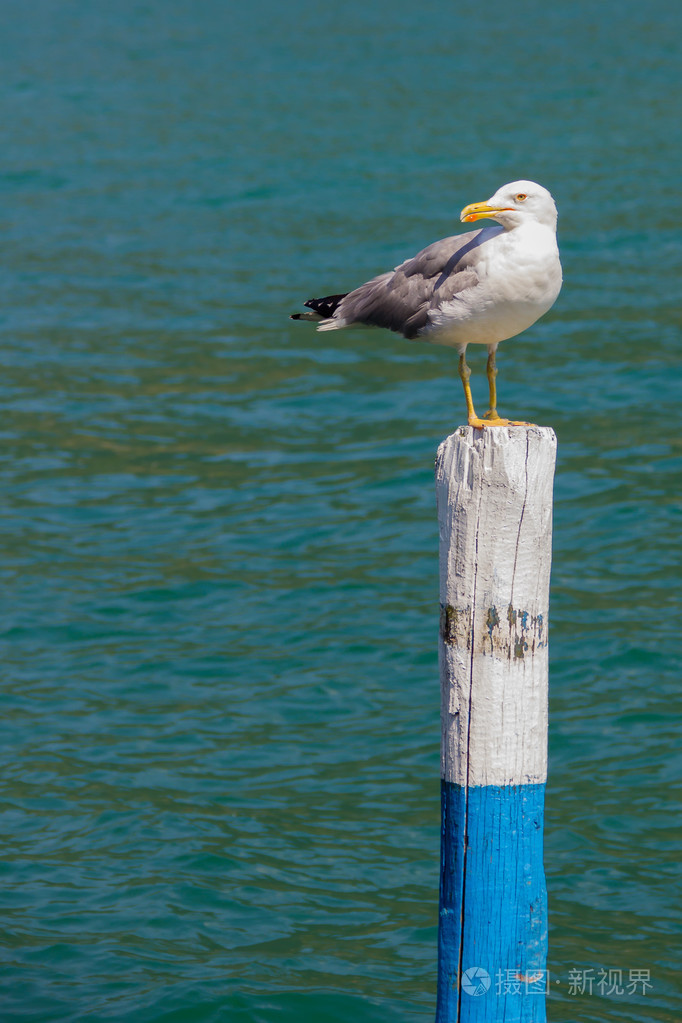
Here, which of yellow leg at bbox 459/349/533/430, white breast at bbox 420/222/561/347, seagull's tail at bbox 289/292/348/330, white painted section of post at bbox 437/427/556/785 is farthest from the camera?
seagull's tail at bbox 289/292/348/330

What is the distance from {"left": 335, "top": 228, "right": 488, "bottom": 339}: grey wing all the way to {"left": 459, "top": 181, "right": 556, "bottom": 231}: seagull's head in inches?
9.2

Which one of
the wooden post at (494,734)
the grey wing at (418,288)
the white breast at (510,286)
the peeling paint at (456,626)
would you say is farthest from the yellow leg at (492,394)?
the peeling paint at (456,626)

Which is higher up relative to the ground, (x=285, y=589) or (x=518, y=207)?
(x=518, y=207)

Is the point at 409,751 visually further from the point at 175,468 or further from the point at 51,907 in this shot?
the point at 175,468

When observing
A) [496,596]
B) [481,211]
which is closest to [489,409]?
[481,211]

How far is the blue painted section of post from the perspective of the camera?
17.1ft

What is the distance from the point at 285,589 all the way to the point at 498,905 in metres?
7.18

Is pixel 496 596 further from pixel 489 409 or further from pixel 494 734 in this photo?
pixel 489 409

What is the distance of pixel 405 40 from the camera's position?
44.3m

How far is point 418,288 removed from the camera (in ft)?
22.1

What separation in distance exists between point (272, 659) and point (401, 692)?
110 centimetres

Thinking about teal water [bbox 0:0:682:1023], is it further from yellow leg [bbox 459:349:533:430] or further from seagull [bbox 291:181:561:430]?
seagull [bbox 291:181:561:430]

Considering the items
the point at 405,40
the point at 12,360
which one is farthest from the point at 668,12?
the point at 12,360

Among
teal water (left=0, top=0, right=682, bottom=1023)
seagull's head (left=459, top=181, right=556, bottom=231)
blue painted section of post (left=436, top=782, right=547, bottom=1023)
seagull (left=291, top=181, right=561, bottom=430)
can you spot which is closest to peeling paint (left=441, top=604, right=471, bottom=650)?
blue painted section of post (left=436, top=782, right=547, bottom=1023)
